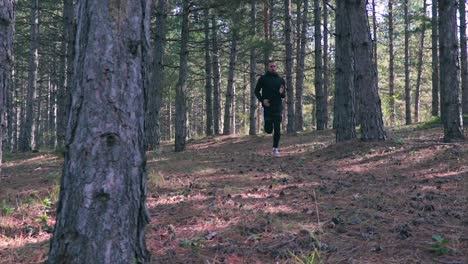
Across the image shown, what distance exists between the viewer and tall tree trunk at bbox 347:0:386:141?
8961 millimetres

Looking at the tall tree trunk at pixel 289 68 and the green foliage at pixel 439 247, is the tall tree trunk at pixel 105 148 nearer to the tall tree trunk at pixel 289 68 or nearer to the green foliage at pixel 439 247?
the green foliage at pixel 439 247

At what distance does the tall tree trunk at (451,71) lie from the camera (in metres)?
8.91

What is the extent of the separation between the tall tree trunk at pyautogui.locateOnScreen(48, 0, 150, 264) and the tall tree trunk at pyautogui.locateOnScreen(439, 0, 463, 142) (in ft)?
27.5

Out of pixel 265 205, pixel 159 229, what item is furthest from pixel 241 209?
pixel 159 229

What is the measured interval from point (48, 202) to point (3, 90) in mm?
1483

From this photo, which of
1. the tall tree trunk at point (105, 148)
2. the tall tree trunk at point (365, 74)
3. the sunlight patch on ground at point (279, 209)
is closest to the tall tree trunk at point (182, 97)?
the tall tree trunk at point (365, 74)

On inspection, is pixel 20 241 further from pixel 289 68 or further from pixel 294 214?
pixel 289 68

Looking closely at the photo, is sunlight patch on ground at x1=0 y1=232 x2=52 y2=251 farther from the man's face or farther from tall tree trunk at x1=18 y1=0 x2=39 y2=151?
tall tree trunk at x1=18 y1=0 x2=39 y2=151

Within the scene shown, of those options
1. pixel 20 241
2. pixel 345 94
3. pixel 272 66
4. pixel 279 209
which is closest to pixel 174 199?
pixel 279 209

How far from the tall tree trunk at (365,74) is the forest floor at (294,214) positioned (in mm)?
1479

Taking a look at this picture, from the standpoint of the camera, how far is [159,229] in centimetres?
389

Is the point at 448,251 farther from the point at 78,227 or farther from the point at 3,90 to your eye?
the point at 3,90

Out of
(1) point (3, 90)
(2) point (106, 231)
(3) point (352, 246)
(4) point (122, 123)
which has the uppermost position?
(1) point (3, 90)

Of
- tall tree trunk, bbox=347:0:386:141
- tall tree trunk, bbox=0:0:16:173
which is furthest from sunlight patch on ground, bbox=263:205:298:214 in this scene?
tall tree trunk, bbox=347:0:386:141
